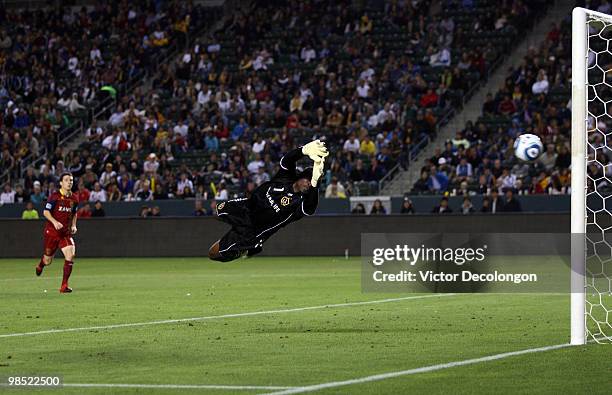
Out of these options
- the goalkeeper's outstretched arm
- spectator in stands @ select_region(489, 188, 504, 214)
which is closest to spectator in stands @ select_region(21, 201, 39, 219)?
spectator in stands @ select_region(489, 188, 504, 214)

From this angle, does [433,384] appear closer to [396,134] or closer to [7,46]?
[396,134]

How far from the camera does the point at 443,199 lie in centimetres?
3269

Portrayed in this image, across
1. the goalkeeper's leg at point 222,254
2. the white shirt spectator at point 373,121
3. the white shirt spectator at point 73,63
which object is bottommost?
the goalkeeper's leg at point 222,254

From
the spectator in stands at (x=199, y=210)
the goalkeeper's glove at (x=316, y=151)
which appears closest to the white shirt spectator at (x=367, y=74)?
the spectator in stands at (x=199, y=210)

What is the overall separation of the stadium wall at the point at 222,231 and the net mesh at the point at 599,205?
1896mm

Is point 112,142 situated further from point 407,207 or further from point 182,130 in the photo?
point 407,207

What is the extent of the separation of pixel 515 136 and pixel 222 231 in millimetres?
9295

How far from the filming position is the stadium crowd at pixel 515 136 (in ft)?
107

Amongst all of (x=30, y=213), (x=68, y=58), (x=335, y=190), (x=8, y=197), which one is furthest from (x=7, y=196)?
(x=335, y=190)

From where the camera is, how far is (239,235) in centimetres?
1428

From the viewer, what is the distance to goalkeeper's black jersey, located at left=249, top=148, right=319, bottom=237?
45.3 feet

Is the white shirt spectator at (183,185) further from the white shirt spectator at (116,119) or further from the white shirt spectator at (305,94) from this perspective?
the white shirt spectator at (116,119)

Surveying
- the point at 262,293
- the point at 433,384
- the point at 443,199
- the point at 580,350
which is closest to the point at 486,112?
the point at 443,199

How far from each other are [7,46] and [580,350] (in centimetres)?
4189
